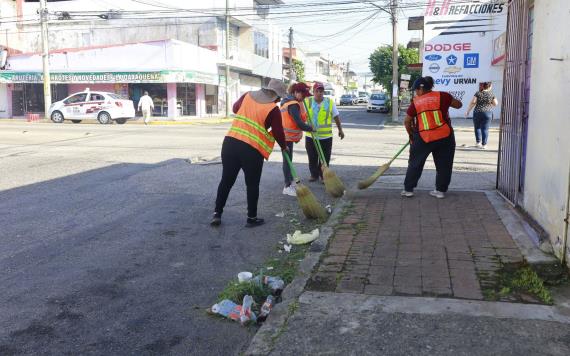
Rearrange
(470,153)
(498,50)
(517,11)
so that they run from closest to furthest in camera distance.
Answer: (517,11)
(470,153)
(498,50)

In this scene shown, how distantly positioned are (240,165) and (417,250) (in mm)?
2227

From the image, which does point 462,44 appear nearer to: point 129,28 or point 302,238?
point 129,28

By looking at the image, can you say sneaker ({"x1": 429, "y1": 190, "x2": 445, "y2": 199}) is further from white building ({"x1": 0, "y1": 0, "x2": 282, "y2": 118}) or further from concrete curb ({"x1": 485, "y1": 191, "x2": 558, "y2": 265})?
white building ({"x1": 0, "y1": 0, "x2": 282, "y2": 118})

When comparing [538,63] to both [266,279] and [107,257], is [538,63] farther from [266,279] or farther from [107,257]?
[107,257]

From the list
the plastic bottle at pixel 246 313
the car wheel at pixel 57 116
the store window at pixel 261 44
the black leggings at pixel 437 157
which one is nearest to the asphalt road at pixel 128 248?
the plastic bottle at pixel 246 313

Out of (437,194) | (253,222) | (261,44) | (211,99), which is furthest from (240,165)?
(261,44)

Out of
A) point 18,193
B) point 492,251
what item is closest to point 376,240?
point 492,251

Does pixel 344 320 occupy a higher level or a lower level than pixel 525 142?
lower

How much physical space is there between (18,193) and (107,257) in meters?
3.76

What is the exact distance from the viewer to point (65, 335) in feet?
11.3

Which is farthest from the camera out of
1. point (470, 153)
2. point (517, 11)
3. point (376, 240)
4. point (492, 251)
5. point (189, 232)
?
point (470, 153)

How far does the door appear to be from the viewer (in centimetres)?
2711

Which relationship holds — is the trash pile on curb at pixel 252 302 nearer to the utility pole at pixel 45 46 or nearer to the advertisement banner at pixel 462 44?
the advertisement banner at pixel 462 44

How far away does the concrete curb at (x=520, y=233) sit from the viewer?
14.6 ft
